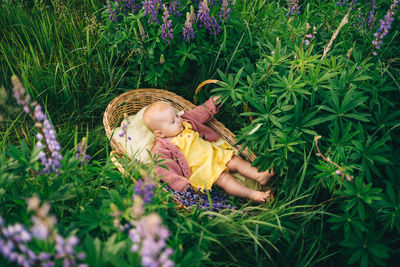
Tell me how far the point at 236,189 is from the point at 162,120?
99 centimetres

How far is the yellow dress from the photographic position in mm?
2773

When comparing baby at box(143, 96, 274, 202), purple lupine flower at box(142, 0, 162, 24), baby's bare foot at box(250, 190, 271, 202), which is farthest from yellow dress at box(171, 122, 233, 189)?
purple lupine flower at box(142, 0, 162, 24)

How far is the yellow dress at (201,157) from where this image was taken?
277 centimetres

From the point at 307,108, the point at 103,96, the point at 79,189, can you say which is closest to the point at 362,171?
the point at 307,108

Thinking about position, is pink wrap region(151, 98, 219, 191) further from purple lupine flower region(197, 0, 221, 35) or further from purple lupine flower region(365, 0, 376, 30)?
purple lupine flower region(365, 0, 376, 30)

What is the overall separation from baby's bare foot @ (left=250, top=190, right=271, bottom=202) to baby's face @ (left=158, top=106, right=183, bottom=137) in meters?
0.97

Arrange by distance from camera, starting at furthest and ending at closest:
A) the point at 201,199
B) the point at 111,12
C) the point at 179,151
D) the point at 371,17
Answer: the point at 111,12 < the point at 179,151 < the point at 201,199 < the point at 371,17

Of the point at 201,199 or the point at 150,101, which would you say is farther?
the point at 150,101

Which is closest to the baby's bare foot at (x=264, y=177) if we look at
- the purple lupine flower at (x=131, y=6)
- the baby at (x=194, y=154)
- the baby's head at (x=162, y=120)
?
the baby at (x=194, y=154)

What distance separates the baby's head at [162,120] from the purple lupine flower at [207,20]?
0.89m

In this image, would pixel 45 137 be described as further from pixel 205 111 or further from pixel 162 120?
pixel 205 111

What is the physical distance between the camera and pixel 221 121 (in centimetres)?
340

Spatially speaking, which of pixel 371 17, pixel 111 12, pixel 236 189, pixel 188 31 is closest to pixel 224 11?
pixel 188 31

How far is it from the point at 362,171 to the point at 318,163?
34cm
